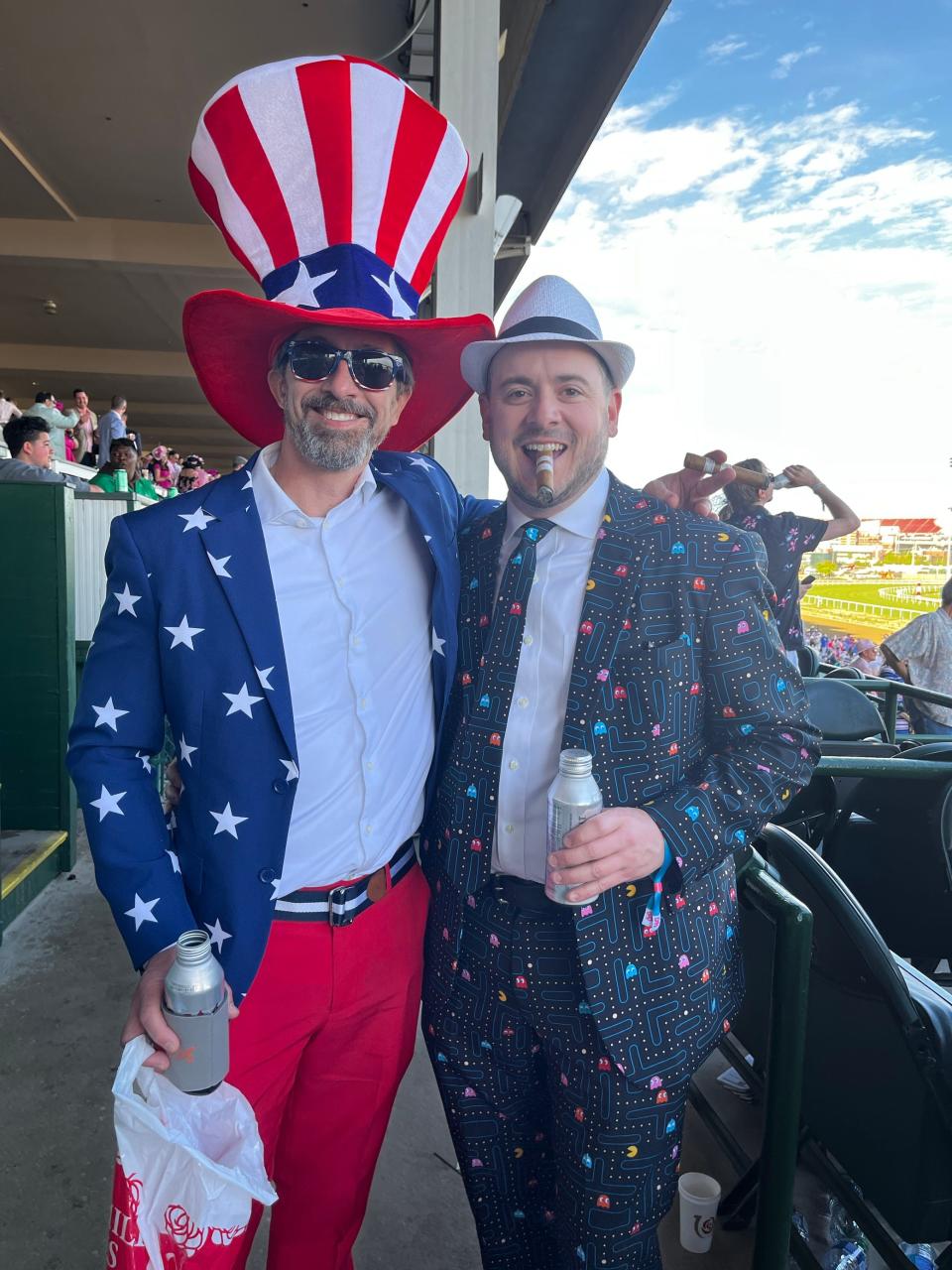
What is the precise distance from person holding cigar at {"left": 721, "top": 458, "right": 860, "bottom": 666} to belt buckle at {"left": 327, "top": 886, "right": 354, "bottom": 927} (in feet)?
10.5

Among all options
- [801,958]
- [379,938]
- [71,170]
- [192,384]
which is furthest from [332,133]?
[192,384]

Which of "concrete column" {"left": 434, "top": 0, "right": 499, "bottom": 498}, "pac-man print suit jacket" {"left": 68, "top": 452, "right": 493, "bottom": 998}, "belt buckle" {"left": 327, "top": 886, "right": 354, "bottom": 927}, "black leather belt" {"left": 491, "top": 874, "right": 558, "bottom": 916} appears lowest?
"belt buckle" {"left": 327, "top": 886, "right": 354, "bottom": 927}

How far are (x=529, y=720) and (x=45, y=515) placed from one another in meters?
3.64

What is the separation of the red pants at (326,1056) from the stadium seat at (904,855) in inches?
62.7

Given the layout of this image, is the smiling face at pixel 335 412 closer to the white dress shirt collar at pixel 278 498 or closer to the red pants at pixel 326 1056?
the white dress shirt collar at pixel 278 498

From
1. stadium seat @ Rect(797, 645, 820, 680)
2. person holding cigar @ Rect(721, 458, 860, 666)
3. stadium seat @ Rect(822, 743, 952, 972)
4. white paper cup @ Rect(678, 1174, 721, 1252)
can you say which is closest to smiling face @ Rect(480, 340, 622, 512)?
stadium seat @ Rect(822, 743, 952, 972)

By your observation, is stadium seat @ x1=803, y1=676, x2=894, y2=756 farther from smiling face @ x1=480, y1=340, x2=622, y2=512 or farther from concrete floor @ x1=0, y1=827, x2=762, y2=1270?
smiling face @ x1=480, y1=340, x2=622, y2=512

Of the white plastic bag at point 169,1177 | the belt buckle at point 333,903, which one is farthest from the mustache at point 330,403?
the white plastic bag at point 169,1177

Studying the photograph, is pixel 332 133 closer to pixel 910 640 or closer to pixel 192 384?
pixel 910 640

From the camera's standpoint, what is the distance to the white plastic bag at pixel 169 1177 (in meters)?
1.33

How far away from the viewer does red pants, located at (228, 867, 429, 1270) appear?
168cm

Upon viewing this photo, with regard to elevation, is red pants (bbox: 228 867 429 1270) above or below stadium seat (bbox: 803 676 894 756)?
below

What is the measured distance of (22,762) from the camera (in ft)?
14.9

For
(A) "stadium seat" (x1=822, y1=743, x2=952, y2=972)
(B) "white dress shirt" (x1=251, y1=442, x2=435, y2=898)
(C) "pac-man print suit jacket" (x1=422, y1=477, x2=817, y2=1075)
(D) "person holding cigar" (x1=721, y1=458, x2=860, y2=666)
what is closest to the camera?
(C) "pac-man print suit jacket" (x1=422, y1=477, x2=817, y2=1075)
